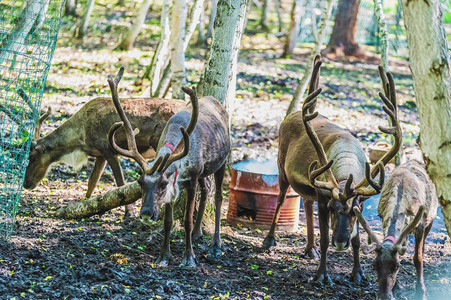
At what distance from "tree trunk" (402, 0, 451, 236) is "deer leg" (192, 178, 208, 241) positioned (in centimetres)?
446

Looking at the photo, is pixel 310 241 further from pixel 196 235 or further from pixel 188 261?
pixel 188 261

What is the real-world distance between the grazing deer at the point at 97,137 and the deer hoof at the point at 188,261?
2146 mm

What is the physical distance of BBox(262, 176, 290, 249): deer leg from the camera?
338 inches

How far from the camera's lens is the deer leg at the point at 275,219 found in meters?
8.58

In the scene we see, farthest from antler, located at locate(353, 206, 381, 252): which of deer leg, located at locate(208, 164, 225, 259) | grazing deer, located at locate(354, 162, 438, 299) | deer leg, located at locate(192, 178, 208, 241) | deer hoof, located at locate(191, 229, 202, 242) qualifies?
deer hoof, located at locate(191, 229, 202, 242)

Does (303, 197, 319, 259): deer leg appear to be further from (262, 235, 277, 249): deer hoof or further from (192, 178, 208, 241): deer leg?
(192, 178, 208, 241): deer leg

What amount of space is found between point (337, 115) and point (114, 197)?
934 centimetres

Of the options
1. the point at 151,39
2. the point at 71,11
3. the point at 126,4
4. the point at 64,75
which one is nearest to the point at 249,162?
the point at 64,75

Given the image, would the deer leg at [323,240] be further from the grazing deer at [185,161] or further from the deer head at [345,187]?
the grazing deer at [185,161]

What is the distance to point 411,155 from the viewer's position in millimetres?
13297

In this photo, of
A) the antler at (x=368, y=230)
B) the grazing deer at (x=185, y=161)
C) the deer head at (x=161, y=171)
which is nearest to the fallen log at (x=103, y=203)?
the grazing deer at (x=185, y=161)

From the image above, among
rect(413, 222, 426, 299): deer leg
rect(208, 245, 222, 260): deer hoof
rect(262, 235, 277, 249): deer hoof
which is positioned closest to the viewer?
rect(413, 222, 426, 299): deer leg

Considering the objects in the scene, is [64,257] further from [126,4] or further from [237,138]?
[126,4]

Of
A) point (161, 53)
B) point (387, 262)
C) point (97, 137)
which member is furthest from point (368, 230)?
point (161, 53)
